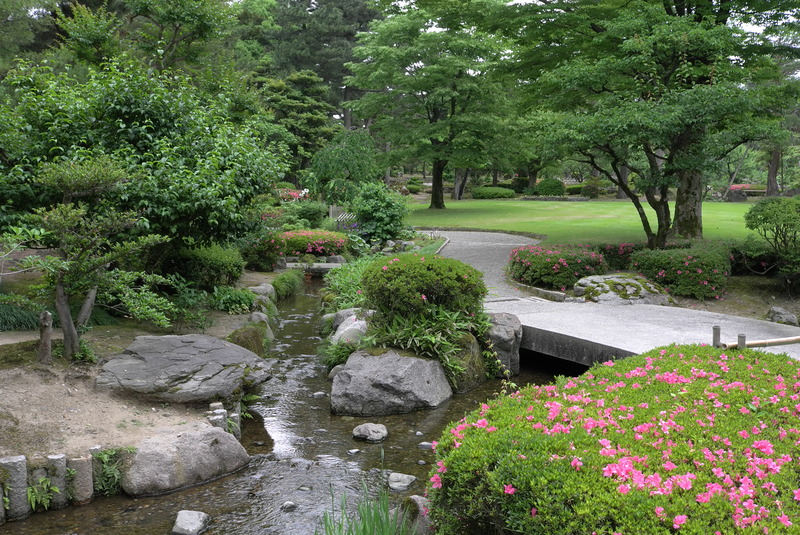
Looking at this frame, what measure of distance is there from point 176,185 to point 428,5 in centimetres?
1223

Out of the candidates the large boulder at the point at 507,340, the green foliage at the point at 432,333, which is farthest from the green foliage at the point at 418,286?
the large boulder at the point at 507,340

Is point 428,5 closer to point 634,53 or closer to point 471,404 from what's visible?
point 634,53

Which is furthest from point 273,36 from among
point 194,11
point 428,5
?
point 194,11

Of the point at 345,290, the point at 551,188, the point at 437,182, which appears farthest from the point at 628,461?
the point at 551,188

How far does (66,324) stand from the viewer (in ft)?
17.5

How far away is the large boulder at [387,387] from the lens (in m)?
5.96

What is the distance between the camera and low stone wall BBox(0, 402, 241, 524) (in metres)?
3.95

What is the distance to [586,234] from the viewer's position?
58.1 feet

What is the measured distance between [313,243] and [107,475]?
37.9ft

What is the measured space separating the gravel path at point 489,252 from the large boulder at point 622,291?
47.9 inches

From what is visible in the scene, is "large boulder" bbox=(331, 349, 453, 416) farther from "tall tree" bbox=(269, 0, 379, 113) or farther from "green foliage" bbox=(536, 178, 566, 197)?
"green foliage" bbox=(536, 178, 566, 197)

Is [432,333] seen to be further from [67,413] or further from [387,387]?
[67,413]

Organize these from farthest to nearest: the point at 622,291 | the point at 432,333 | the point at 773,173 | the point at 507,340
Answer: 1. the point at 773,173
2. the point at 622,291
3. the point at 507,340
4. the point at 432,333

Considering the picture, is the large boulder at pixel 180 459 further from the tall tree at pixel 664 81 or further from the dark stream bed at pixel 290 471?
the tall tree at pixel 664 81
